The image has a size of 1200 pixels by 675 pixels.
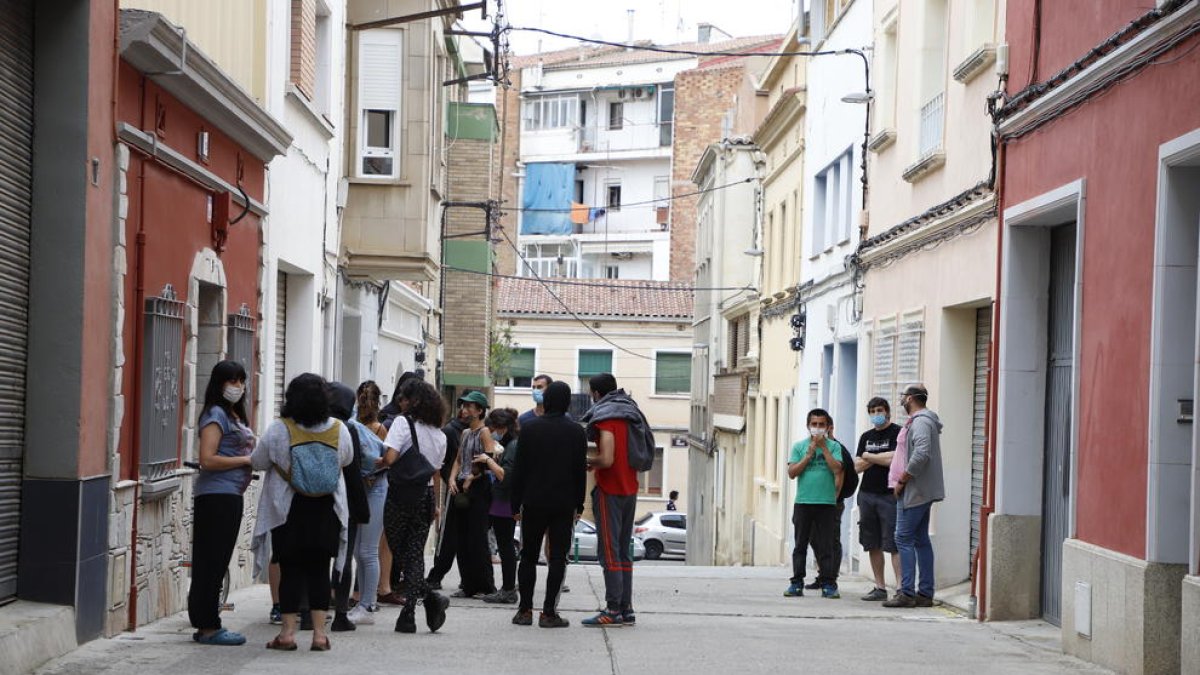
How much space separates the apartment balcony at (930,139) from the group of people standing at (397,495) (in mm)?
5605

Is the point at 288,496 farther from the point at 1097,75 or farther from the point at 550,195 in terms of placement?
the point at 550,195

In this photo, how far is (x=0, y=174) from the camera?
9.94 meters

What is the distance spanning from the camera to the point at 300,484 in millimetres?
10789

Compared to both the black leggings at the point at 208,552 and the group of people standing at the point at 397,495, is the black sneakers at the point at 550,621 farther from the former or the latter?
the black leggings at the point at 208,552

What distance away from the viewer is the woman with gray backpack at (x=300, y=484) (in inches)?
426

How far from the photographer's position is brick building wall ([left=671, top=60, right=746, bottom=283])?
70000 millimetres

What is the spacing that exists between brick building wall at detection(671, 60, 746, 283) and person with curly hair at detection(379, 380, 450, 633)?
56360mm

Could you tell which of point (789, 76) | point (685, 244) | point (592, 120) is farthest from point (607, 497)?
point (592, 120)

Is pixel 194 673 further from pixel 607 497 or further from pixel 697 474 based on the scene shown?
pixel 697 474

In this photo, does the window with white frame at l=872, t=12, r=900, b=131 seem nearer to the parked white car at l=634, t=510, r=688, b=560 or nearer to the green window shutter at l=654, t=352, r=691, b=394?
the parked white car at l=634, t=510, r=688, b=560

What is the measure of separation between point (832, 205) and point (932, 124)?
7539 mm

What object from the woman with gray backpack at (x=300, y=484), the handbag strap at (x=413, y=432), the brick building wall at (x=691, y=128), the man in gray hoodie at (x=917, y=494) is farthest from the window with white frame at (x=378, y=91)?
the brick building wall at (x=691, y=128)

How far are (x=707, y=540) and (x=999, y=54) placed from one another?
3042cm

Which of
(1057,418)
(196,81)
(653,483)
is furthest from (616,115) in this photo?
(196,81)
